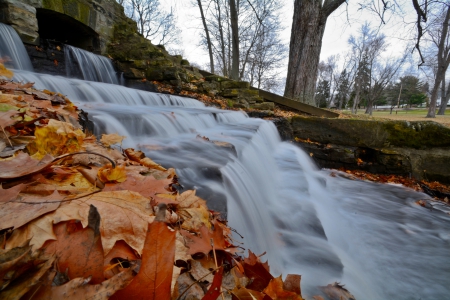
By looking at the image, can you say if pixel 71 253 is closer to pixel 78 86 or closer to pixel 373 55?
pixel 78 86

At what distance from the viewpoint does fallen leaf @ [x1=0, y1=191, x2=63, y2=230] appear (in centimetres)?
63

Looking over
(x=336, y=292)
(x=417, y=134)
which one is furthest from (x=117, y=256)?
(x=417, y=134)

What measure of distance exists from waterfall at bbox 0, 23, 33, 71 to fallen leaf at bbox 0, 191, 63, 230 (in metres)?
6.34

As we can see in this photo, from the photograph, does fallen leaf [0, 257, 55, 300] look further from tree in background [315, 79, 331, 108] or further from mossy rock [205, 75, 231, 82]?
tree in background [315, 79, 331, 108]

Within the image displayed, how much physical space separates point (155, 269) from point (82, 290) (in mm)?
159

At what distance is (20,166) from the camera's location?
90cm

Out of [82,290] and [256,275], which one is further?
[256,275]

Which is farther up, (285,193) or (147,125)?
(147,125)

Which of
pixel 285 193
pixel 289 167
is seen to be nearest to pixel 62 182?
pixel 285 193

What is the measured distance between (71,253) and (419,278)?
320 centimetres

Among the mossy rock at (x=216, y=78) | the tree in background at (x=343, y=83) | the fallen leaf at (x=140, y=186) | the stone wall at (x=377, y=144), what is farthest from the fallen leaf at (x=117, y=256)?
the tree in background at (x=343, y=83)

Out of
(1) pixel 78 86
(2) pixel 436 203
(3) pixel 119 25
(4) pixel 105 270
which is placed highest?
(3) pixel 119 25

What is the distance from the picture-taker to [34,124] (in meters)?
1.46

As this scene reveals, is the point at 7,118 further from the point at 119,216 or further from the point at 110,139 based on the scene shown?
the point at 119,216
